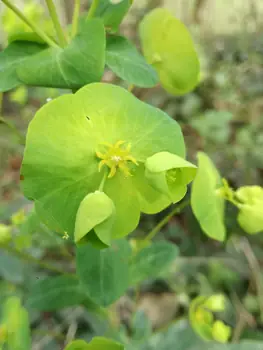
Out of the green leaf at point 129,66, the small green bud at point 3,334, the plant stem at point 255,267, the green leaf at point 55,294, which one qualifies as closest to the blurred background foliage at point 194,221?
the plant stem at point 255,267

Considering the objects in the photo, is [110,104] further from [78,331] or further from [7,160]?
[7,160]

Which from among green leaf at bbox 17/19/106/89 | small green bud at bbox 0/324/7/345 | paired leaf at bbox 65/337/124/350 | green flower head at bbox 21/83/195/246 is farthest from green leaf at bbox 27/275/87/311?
green leaf at bbox 17/19/106/89

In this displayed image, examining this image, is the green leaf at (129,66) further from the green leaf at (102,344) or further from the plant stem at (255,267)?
the plant stem at (255,267)

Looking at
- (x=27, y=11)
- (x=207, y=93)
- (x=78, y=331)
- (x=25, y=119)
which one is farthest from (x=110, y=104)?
(x=25, y=119)

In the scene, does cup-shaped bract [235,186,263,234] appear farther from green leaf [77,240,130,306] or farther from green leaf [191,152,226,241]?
green leaf [77,240,130,306]

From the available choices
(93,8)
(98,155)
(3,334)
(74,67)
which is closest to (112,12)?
(93,8)

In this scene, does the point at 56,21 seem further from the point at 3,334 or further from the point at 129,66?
the point at 3,334
